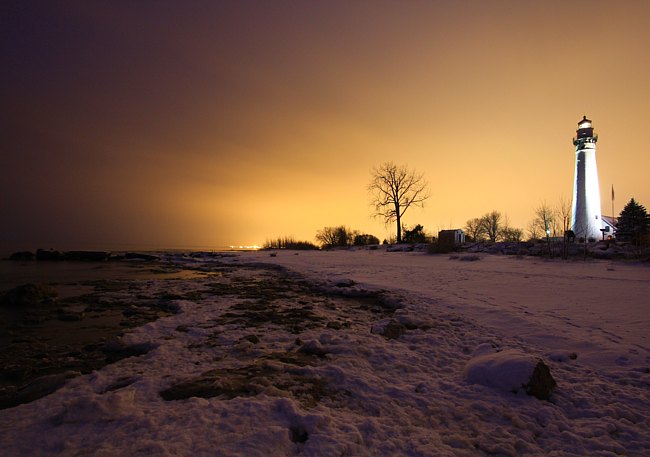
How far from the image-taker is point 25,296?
496 centimetres

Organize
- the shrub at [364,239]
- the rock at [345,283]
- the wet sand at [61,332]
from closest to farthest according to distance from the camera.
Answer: the wet sand at [61,332] < the rock at [345,283] < the shrub at [364,239]

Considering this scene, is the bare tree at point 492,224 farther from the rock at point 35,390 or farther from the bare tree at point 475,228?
the rock at point 35,390

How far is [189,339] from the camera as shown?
10.6 ft

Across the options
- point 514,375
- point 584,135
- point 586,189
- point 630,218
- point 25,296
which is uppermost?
point 584,135

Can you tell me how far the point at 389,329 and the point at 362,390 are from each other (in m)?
1.36

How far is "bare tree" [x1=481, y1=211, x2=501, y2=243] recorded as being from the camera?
4238 centimetres

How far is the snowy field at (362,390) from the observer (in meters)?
1.50

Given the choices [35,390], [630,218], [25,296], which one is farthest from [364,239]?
[35,390]

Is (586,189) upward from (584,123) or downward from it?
downward

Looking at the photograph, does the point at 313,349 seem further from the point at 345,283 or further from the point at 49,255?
the point at 49,255

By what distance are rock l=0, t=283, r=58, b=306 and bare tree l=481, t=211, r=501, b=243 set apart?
150 ft

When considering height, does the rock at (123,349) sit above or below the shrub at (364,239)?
below

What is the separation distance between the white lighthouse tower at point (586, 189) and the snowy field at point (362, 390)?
31137mm

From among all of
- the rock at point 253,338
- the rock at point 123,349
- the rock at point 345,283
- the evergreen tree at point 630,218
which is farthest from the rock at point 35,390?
the evergreen tree at point 630,218
